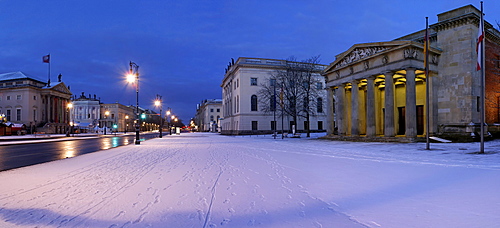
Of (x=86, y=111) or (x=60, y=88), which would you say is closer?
(x=60, y=88)

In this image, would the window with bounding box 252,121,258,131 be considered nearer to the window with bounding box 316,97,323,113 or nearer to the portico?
the window with bounding box 316,97,323,113

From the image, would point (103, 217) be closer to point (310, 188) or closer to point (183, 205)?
point (183, 205)

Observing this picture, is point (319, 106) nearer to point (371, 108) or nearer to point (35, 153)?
point (371, 108)

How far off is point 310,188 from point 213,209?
284 cm

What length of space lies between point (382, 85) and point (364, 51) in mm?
6358

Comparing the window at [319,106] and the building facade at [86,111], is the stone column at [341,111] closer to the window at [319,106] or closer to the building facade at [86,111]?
the window at [319,106]

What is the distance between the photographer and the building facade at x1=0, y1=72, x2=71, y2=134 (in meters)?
77.7

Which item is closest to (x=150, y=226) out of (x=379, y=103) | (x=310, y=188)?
(x=310, y=188)

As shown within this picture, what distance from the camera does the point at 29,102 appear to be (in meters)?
77.6

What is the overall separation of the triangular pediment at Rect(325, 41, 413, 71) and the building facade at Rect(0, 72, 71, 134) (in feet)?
239

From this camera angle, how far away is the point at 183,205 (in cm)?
584

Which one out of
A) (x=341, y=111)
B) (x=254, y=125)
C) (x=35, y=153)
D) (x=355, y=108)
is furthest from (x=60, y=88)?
(x=355, y=108)

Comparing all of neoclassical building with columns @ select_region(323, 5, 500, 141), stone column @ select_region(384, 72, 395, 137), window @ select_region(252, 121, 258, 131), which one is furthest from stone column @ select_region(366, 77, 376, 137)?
window @ select_region(252, 121, 258, 131)

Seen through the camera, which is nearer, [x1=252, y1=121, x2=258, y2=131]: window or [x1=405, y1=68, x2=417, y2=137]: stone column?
[x1=405, y1=68, x2=417, y2=137]: stone column
